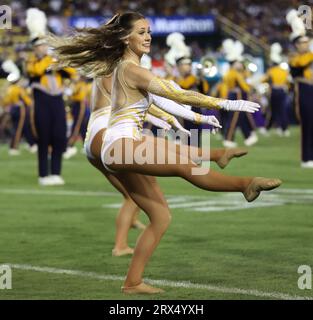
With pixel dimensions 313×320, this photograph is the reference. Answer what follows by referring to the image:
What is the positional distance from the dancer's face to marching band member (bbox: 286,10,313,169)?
30.9 ft

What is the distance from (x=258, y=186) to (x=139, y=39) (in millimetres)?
→ 1205

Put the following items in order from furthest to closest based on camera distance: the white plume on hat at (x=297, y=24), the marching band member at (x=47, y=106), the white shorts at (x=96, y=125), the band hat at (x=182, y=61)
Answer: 1. the band hat at (x=182, y=61)
2. the white plume on hat at (x=297, y=24)
3. the marching band member at (x=47, y=106)
4. the white shorts at (x=96, y=125)

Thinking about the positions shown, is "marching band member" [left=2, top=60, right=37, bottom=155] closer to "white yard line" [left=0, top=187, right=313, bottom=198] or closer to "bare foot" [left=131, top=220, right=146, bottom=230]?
"white yard line" [left=0, top=187, right=313, bottom=198]

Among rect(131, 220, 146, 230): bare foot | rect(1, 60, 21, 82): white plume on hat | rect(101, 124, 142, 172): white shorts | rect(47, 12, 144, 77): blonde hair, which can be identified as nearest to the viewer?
rect(101, 124, 142, 172): white shorts

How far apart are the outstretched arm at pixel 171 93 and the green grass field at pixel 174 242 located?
1137 millimetres

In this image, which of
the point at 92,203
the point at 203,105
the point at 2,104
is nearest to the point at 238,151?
the point at 203,105

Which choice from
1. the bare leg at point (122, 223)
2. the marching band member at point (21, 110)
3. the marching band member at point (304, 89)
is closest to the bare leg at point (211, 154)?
the bare leg at point (122, 223)

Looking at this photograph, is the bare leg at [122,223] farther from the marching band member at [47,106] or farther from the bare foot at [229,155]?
the marching band member at [47,106]

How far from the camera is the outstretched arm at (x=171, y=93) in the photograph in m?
6.09

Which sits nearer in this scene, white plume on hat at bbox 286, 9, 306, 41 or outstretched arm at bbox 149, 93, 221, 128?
outstretched arm at bbox 149, 93, 221, 128

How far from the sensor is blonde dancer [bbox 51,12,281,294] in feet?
19.9

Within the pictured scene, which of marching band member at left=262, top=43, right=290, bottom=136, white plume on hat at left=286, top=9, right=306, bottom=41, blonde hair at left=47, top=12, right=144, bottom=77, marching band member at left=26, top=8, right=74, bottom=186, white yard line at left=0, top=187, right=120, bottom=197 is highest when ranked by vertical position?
blonde hair at left=47, top=12, right=144, bottom=77

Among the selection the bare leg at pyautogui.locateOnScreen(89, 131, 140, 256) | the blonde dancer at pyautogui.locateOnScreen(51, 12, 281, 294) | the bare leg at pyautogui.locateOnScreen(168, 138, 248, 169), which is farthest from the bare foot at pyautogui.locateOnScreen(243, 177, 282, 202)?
the bare leg at pyautogui.locateOnScreen(89, 131, 140, 256)

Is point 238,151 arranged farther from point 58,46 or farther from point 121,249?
point 121,249
